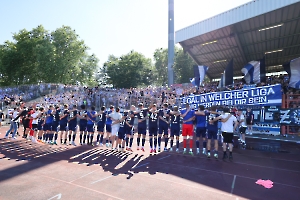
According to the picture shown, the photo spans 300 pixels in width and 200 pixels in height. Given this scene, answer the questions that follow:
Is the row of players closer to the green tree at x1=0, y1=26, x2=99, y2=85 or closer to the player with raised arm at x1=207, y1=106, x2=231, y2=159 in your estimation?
the player with raised arm at x1=207, y1=106, x2=231, y2=159

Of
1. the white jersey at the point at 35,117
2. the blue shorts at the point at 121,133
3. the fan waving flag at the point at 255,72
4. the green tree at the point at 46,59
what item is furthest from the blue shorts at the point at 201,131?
the green tree at the point at 46,59

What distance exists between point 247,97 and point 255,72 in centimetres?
452

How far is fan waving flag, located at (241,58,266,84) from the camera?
16719 millimetres

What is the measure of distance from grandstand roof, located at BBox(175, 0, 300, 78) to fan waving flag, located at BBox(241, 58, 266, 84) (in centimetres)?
391

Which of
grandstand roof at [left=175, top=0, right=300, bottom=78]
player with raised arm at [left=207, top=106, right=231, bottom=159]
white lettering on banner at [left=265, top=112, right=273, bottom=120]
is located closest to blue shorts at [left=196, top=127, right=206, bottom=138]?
player with raised arm at [left=207, top=106, right=231, bottom=159]

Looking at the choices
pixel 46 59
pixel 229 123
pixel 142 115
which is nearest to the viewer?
pixel 229 123

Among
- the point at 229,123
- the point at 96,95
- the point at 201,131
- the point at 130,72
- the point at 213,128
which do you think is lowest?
the point at 201,131

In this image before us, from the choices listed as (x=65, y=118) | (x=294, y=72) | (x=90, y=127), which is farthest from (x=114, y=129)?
(x=294, y=72)

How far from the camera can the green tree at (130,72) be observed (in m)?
48.8

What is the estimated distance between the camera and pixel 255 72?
56.3ft

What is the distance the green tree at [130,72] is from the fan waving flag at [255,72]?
3324cm

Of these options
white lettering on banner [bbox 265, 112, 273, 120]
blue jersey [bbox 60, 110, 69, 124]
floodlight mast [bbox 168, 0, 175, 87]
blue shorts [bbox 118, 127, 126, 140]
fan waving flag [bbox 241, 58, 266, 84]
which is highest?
floodlight mast [bbox 168, 0, 175, 87]

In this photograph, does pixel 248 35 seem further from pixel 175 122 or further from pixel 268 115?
pixel 175 122

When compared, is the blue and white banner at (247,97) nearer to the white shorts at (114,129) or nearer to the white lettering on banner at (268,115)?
the white lettering on banner at (268,115)
